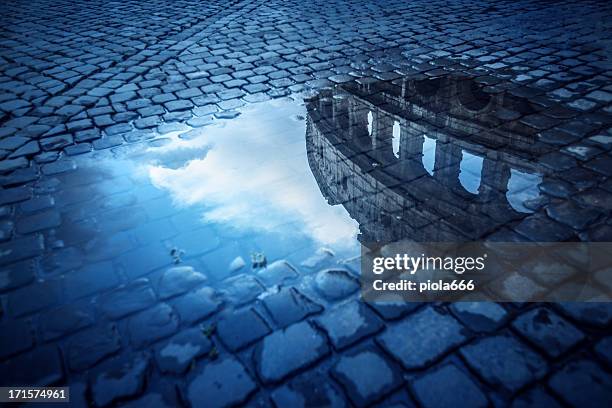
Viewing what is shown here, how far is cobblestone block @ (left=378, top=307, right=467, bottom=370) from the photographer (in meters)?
2.38

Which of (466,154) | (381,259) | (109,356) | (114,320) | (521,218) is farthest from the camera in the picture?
(466,154)

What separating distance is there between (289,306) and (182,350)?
28.7 inches

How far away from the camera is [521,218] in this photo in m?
3.34

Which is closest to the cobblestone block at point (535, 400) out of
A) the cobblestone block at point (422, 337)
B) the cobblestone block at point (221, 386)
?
the cobblestone block at point (422, 337)

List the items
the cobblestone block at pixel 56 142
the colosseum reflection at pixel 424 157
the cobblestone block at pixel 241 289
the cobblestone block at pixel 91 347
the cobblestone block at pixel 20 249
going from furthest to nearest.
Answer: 1. the cobblestone block at pixel 56 142
2. the colosseum reflection at pixel 424 157
3. the cobblestone block at pixel 20 249
4. the cobblestone block at pixel 241 289
5. the cobblestone block at pixel 91 347

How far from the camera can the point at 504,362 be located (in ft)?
7.55

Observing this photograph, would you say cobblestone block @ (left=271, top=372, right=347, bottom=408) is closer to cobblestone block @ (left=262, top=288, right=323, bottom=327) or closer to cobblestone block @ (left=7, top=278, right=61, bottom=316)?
cobblestone block @ (left=262, top=288, right=323, bottom=327)

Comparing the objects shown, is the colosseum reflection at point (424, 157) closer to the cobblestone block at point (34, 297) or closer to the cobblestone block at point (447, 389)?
the cobblestone block at point (447, 389)

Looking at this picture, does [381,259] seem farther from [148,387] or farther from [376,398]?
[148,387]

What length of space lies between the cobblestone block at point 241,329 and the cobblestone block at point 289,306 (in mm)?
103

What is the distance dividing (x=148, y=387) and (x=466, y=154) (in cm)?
367

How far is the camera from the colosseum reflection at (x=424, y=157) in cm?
343

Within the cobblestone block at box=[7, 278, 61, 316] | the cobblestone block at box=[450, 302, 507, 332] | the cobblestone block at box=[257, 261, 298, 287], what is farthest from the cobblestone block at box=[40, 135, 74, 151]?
the cobblestone block at box=[450, 302, 507, 332]

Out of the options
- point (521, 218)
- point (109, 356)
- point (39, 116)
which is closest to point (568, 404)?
point (521, 218)
